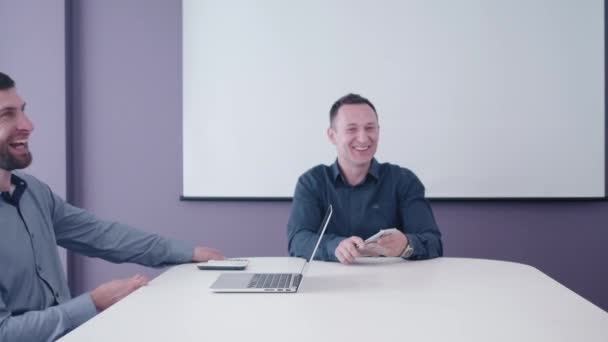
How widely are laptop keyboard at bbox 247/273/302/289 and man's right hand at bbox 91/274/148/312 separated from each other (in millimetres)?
324

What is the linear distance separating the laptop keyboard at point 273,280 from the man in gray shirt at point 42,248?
0.32 m

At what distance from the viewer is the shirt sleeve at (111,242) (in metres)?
1.79

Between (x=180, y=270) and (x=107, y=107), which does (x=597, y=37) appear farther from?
(x=107, y=107)

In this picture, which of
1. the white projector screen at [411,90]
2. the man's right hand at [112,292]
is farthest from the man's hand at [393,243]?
the white projector screen at [411,90]

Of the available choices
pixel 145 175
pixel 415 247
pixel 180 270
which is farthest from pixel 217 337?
pixel 145 175

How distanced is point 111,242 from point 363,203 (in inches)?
39.3

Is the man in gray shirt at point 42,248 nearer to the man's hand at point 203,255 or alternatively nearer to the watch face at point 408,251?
the man's hand at point 203,255

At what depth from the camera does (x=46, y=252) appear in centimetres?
Result: 159

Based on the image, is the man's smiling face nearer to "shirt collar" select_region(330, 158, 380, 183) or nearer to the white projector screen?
"shirt collar" select_region(330, 158, 380, 183)

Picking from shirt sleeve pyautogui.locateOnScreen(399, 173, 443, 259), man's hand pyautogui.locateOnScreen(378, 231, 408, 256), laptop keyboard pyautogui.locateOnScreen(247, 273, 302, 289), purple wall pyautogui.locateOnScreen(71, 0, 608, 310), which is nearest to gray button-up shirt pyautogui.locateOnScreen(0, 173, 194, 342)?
laptop keyboard pyautogui.locateOnScreen(247, 273, 302, 289)

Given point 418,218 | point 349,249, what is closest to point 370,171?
point 418,218

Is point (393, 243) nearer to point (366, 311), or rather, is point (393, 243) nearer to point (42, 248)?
point (366, 311)

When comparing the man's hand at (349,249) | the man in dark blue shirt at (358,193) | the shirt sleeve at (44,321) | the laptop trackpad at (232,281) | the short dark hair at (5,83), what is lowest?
the shirt sleeve at (44,321)

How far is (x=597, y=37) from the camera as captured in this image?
2793 millimetres
